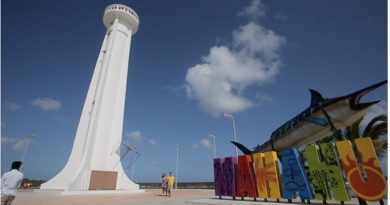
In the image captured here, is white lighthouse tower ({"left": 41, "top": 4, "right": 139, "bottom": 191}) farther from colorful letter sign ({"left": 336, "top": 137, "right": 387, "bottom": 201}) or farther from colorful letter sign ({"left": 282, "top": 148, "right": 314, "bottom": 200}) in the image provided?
colorful letter sign ({"left": 336, "top": 137, "right": 387, "bottom": 201})

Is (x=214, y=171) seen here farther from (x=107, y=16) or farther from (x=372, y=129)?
(x=107, y=16)

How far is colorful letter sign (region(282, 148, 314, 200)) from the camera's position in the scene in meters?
11.9

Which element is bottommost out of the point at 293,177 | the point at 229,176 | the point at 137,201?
the point at 137,201

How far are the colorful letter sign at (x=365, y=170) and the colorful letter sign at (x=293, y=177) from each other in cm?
187

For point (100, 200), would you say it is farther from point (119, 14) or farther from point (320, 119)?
point (119, 14)

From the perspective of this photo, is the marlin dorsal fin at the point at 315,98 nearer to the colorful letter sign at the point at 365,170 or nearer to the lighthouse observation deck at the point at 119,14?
the colorful letter sign at the point at 365,170

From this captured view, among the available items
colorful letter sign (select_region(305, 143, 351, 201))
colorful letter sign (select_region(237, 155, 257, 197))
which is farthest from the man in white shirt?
colorful letter sign (select_region(305, 143, 351, 201))

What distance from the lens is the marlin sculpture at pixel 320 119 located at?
10070mm

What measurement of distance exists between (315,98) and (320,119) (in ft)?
3.42

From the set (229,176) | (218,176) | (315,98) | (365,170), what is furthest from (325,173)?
(218,176)

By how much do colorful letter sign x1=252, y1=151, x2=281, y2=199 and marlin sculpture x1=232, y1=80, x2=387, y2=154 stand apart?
692mm

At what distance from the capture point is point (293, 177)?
40.7ft

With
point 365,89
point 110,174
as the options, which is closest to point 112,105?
point 110,174

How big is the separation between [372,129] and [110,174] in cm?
2481
